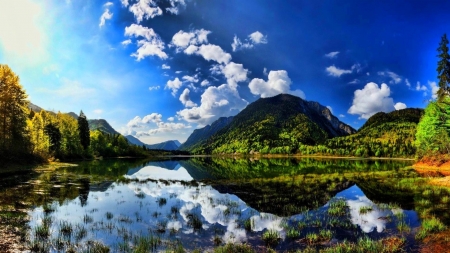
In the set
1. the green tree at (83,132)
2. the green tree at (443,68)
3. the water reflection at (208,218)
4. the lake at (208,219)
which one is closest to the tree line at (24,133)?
the green tree at (83,132)

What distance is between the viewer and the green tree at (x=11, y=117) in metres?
60.9

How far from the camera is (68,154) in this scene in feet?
368

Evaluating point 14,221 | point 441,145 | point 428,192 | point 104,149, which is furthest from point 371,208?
point 104,149

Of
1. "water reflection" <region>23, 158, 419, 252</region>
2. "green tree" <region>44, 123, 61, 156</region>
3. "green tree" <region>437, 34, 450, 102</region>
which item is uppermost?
"green tree" <region>437, 34, 450, 102</region>

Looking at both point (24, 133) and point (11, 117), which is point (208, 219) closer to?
point (11, 117)

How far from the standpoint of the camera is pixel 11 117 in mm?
63250

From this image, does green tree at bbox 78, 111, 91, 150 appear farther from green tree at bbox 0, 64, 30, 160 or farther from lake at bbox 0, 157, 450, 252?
lake at bbox 0, 157, 450, 252

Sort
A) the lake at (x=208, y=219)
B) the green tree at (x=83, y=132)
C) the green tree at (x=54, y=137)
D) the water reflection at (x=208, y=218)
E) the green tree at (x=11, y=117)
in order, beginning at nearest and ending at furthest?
1. the lake at (x=208, y=219)
2. the water reflection at (x=208, y=218)
3. the green tree at (x=11, y=117)
4. the green tree at (x=54, y=137)
5. the green tree at (x=83, y=132)

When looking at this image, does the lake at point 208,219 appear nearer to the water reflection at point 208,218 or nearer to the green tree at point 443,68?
the water reflection at point 208,218

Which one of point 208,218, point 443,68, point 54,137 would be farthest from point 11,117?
point 443,68

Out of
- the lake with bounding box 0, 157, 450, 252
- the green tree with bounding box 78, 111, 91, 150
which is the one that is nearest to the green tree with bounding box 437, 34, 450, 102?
the lake with bounding box 0, 157, 450, 252

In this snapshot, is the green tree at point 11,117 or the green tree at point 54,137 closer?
the green tree at point 11,117

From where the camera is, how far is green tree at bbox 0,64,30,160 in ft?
200

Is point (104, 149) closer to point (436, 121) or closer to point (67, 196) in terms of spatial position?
point (67, 196)
